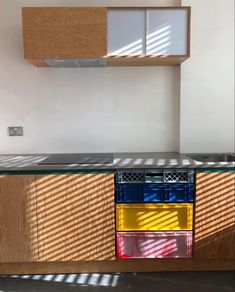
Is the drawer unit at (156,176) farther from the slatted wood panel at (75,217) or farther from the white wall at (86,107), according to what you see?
the white wall at (86,107)

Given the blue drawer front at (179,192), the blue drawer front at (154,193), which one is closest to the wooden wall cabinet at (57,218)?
the blue drawer front at (154,193)

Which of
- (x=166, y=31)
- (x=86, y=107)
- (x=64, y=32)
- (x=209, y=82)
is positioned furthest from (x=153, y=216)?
(x=64, y=32)

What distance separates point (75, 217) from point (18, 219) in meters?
0.43

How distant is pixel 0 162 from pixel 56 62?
0.94 meters

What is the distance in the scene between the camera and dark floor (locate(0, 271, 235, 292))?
223cm

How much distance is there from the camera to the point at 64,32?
232 cm

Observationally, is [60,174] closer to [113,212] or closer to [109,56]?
[113,212]

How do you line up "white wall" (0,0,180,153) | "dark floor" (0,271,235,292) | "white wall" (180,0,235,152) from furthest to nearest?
1. "white wall" (0,0,180,153)
2. "white wall" (180,0,235,152)
3. "dark floor" (0,271,235,292)

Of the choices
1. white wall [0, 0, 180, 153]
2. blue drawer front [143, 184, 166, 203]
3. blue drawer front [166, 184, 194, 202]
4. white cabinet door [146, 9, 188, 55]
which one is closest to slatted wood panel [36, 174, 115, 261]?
blue drawer front [143, 184, 166, 203]

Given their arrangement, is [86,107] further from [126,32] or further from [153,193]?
[153,193]

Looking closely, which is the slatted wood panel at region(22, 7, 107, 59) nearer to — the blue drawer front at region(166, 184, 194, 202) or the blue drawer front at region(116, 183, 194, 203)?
the blue drawer front at region(116, 183, 194, 203)

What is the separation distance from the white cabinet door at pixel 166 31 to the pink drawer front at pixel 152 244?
1.42m

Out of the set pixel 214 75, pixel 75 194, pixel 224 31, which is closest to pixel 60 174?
pixel 75 194

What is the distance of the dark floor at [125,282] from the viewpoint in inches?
87.9
